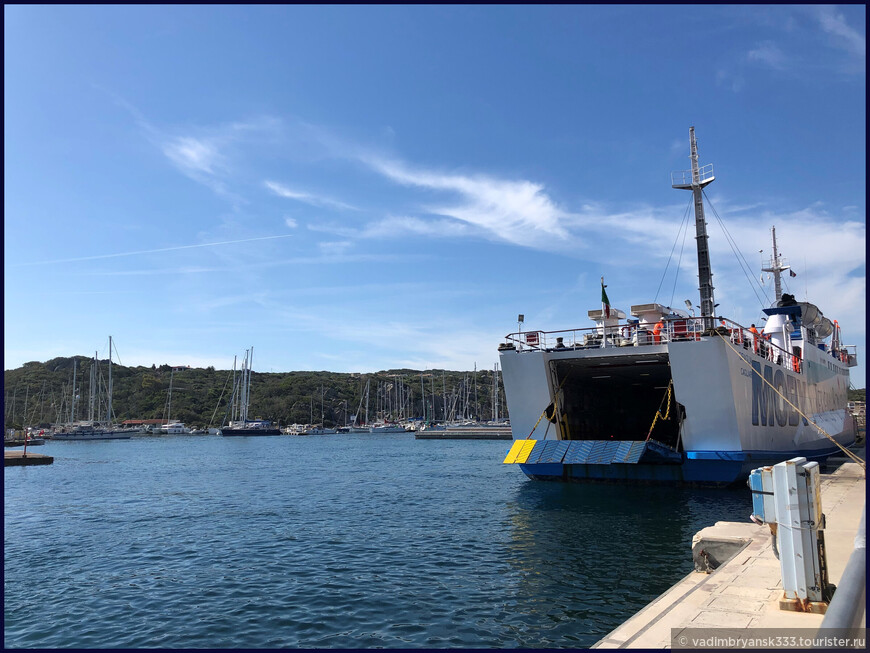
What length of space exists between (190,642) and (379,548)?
571cm

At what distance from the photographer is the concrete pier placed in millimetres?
5938

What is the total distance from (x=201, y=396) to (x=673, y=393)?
120745mm

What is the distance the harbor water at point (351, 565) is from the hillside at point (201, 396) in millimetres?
93126

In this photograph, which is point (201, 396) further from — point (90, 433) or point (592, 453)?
point (592, 453)

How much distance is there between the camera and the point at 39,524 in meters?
19.2

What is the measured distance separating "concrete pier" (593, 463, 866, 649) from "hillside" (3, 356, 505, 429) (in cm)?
10449

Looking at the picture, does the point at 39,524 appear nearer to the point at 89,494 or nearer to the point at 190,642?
the point at 89,494

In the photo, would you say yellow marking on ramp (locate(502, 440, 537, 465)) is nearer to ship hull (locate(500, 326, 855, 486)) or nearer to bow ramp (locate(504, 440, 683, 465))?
bow ramp (locate(504, 440, 683, 465))

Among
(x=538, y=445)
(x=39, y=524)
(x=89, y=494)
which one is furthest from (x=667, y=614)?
(x=89, y=494)

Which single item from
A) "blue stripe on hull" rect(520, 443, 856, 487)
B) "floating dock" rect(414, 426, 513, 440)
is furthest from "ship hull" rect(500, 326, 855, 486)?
"floating dock" rect(414, 426, 513, 440)

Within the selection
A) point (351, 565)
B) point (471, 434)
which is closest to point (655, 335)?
point (351, 565)

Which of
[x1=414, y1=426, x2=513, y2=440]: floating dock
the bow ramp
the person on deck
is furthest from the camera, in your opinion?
[x1=414, y1=426, x2=513, y2=440]: floating dock

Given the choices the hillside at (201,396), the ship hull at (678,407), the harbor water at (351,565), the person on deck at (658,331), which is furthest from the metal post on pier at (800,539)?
the hillside at (201,396)

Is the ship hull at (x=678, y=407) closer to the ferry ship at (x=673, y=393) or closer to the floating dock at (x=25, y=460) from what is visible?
the ferry ship at (x=673, y=393)
